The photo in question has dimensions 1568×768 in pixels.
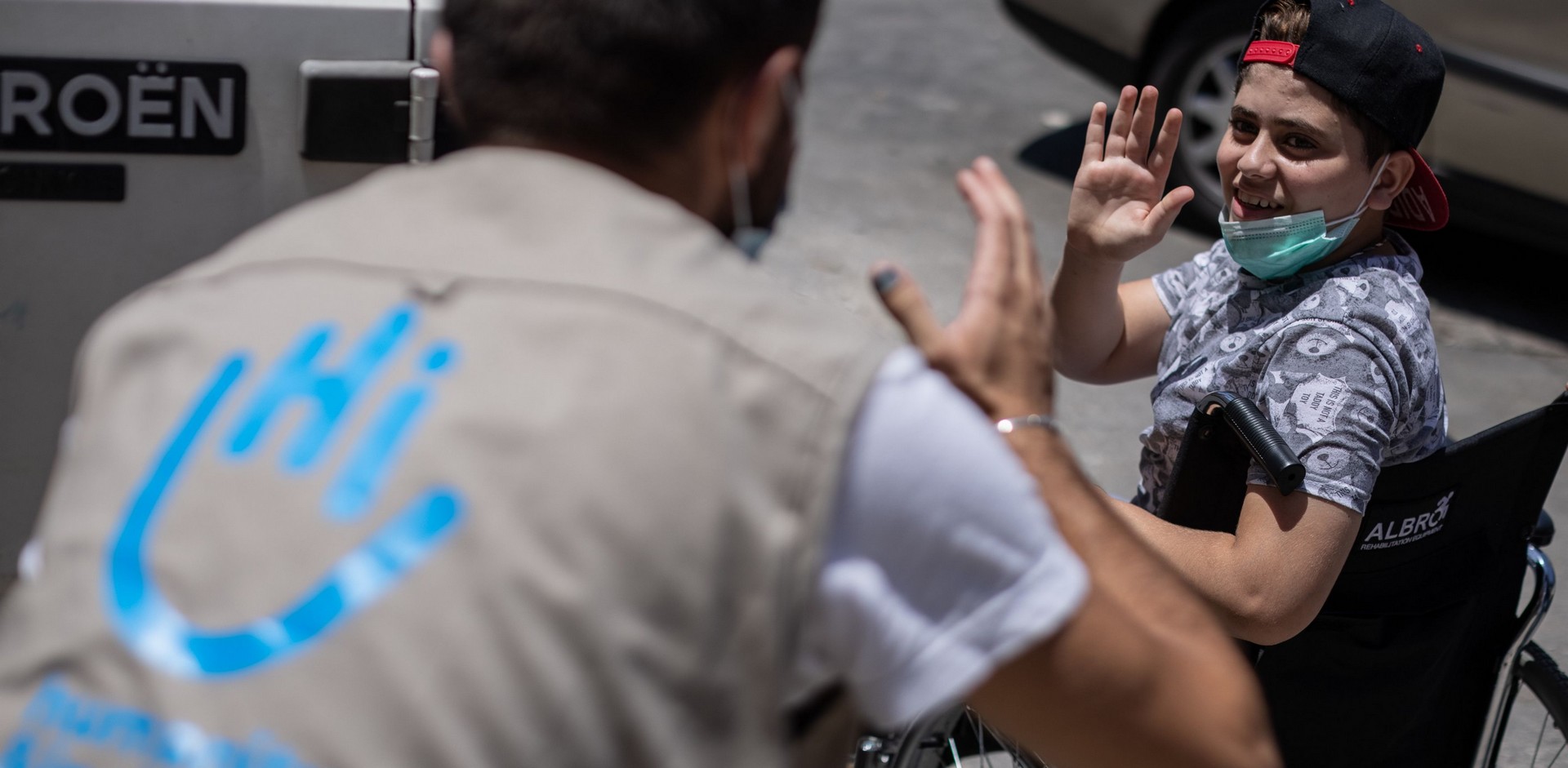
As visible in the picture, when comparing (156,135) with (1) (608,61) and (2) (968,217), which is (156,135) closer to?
(1) (608,61)

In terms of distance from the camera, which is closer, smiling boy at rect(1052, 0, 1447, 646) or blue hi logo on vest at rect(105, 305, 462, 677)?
blue hi logo on vest at rect(105, 305, 462, 677)

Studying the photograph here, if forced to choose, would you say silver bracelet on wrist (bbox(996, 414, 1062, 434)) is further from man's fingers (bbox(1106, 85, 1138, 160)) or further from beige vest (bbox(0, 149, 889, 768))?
man's fingers (bbox(1106, 85, 1138, 160))

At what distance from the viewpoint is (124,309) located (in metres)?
1.20

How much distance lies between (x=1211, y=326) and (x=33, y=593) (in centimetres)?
167

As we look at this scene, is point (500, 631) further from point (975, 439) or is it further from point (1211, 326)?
point (1211, 326)

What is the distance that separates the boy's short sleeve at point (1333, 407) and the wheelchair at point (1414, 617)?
67 mm

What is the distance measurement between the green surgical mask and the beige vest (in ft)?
4.14

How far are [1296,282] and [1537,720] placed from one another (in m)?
1.72

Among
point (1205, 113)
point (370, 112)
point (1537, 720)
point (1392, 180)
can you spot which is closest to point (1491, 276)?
point (1205, 113)

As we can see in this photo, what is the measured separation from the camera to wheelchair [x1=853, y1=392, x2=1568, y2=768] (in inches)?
82.5

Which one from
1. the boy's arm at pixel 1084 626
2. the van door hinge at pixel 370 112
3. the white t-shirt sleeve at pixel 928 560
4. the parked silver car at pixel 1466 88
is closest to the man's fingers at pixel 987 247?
the boy's arm at pixel 1084 626

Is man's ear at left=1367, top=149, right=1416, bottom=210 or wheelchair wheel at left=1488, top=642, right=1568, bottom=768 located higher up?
man's ear at left=1367, top=149, right=1416, bottom=210

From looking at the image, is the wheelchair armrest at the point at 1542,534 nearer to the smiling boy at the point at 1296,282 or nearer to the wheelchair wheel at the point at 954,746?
the smiling boy at the point at 1296,282

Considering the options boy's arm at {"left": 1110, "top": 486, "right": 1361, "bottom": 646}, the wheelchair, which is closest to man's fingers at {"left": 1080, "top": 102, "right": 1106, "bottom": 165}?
the wheelchair
